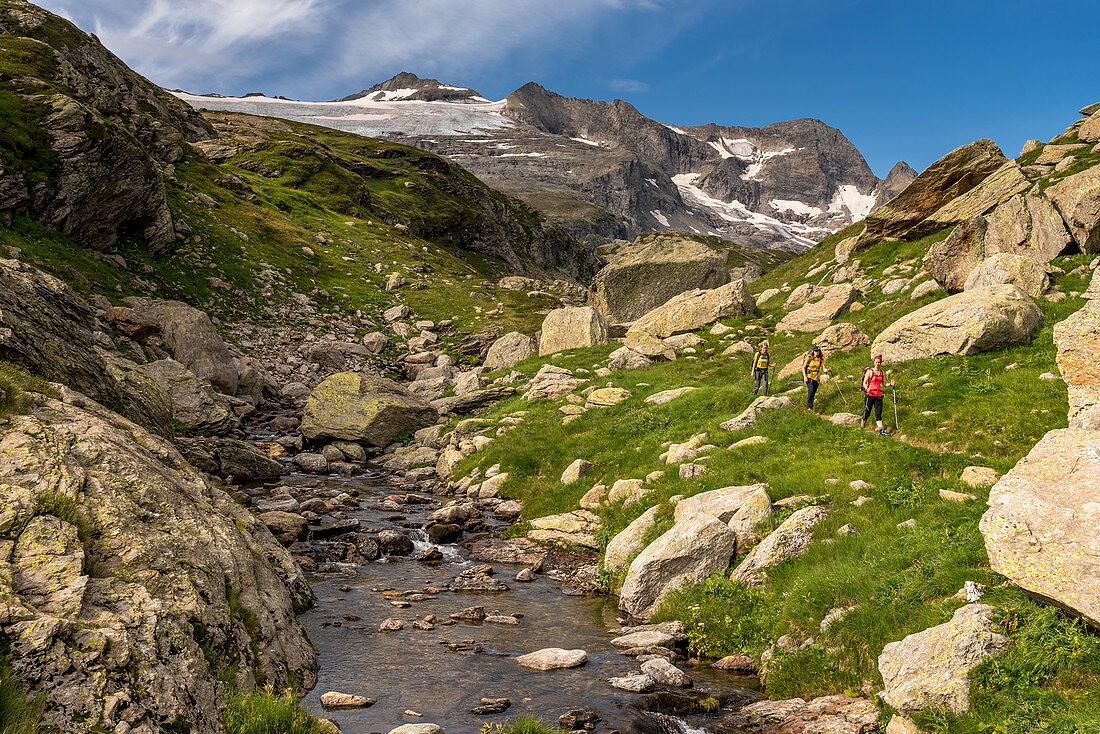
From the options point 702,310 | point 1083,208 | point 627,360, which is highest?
point 1083,208

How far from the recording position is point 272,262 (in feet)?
212

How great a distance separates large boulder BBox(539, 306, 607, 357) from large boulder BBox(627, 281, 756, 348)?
12.5 ft

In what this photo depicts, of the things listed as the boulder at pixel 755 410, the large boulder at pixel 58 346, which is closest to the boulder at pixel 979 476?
the boulder at pixel 755 410

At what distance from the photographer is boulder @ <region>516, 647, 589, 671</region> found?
42.8 ft

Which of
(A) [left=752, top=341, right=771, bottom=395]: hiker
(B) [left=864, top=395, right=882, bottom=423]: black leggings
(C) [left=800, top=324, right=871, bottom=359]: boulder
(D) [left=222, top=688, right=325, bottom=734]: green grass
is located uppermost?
(C) [left=800, top=324, right=871, bottom=359]: boulder

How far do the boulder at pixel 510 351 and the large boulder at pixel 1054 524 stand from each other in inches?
1598

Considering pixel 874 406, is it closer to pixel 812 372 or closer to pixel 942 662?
pixel 812 372

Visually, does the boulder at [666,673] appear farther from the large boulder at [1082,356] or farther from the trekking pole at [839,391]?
the trekking pole at [839,391]

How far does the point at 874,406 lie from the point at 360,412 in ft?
94.8

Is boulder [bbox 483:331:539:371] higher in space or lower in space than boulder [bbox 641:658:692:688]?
higher

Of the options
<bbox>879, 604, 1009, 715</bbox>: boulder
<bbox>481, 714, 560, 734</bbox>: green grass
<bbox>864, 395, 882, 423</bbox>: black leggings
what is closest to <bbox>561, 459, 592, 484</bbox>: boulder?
<bbox>864, 395, 882, 423</bbox>: black leggings

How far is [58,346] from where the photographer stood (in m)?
15.8

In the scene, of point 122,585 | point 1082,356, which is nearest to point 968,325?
point 1082,356

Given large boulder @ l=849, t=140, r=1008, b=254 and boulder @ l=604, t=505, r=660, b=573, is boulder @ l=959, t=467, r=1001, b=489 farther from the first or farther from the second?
large boulder @ l=849, t=140, r=1008, b=254
